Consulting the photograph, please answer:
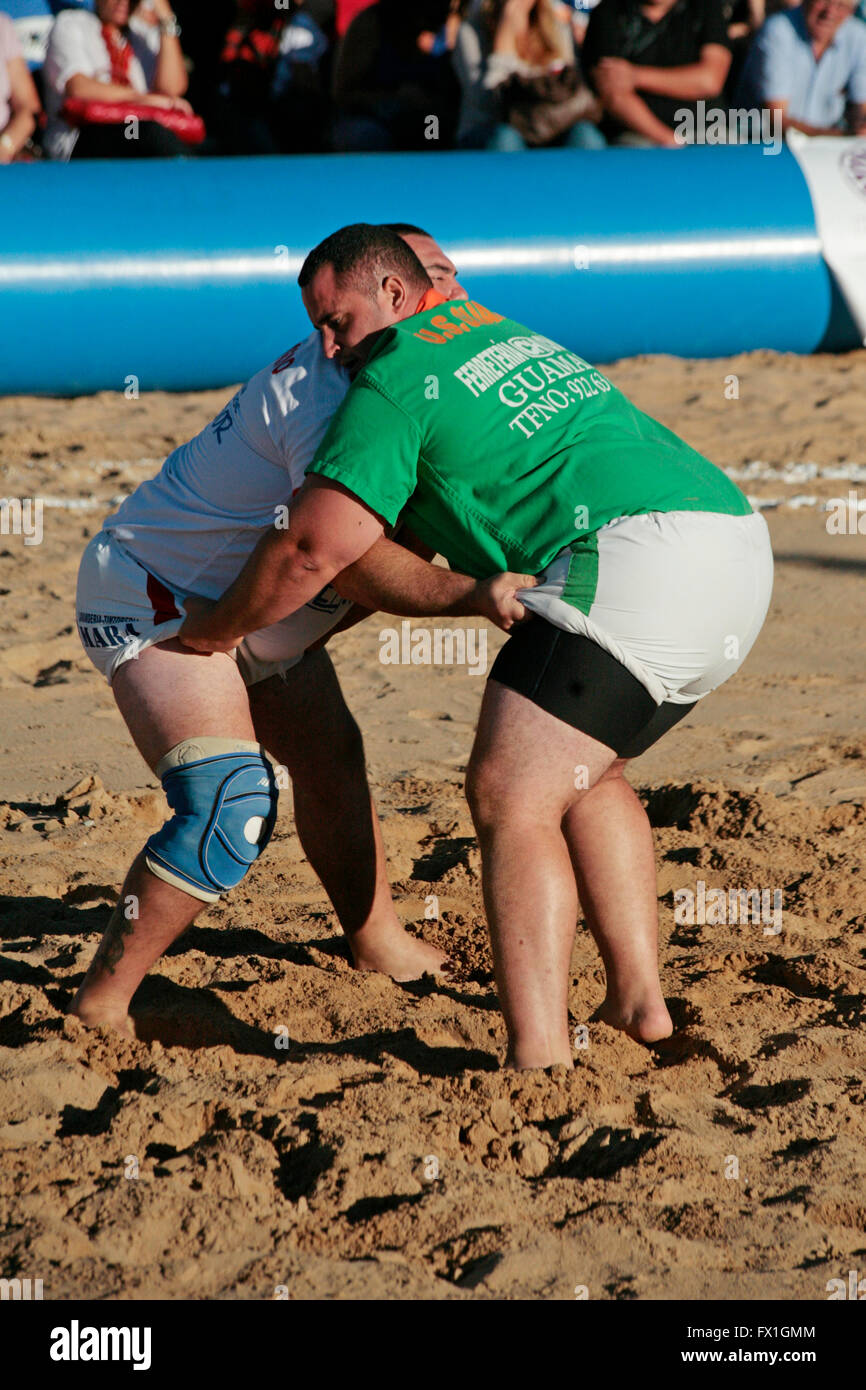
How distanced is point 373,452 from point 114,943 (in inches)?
42.0

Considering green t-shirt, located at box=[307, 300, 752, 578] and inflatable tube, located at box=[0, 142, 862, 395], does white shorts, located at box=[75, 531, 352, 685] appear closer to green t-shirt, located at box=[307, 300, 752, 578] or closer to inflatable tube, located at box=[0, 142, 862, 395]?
green t-shirt, located at box=[307, 300, 752, 578]

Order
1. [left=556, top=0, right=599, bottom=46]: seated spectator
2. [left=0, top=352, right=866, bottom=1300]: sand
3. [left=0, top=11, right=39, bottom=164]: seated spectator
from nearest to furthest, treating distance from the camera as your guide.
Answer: [left=0, top=352, right=866, bottom=1300]: sand → [left=0, top=11, right=39, bottom=164]: seated spectator → [left=556, top=0, right=599, bottom=46]: seated spectator

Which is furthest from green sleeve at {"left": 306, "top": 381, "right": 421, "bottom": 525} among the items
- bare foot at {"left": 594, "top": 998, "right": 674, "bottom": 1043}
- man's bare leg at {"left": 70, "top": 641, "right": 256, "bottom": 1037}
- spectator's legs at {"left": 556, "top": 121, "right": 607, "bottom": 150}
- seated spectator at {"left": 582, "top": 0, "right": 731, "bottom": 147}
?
seated spectator at {"left": 582, "top": 0, "right": 731, "bottom": 147}

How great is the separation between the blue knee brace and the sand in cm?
34

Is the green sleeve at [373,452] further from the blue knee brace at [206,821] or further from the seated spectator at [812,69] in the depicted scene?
the seated spectator at [812,69]

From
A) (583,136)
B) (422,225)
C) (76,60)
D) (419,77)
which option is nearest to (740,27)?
(583,136)

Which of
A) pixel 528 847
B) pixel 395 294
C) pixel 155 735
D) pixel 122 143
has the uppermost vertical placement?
pixel 122 143

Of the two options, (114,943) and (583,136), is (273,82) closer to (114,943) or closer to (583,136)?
(583,136)

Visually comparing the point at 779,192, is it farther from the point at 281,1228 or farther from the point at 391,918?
the point at 281,1228

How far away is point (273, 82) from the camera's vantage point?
10.0 metres

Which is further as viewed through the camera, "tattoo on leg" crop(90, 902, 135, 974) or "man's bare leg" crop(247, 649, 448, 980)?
"man's bare leg" crop(247, 649, 448, 980)

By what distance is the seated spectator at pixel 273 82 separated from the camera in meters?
9.70

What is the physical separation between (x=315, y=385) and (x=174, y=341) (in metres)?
5.92

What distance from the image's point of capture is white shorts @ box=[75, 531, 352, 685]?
2.74 meters
